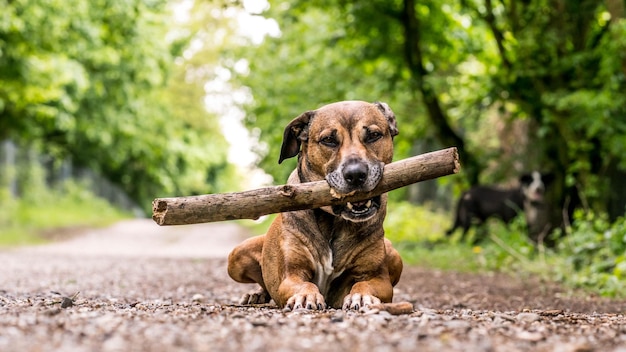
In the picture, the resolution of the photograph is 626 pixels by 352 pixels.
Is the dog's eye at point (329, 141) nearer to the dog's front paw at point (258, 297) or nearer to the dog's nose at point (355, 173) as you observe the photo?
the dog's nose at point (355, 173)

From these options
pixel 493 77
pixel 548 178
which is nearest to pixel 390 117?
pixel 493 77

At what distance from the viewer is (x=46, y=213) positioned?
3105 cm

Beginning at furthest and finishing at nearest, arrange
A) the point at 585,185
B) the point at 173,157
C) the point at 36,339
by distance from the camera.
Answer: the point at 173,157 < the point at 585,185 < the point at 36,339

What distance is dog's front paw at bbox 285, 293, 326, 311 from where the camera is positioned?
4.77 meters

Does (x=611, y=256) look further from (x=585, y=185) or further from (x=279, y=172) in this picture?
(x=279, y=172)

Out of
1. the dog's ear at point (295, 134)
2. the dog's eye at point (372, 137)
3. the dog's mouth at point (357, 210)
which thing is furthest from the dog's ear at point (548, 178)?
the dog's mouth at point (357, 210)

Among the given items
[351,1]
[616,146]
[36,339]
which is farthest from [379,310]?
[351,1]

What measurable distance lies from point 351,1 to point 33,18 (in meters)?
7.89

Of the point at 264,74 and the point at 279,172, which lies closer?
the point at 279,172

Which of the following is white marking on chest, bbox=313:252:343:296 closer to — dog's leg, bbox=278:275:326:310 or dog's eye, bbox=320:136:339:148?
dog's leg, bbox=278:275:326:310

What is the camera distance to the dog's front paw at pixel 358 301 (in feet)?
15.9

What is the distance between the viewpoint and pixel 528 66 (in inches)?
498

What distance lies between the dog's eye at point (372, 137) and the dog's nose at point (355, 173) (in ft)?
1.29

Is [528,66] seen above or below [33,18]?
below
